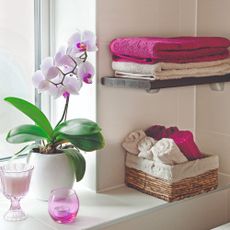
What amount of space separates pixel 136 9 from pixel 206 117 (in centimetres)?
51

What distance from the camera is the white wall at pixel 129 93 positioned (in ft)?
5.64

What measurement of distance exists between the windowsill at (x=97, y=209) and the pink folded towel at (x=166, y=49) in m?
0.46

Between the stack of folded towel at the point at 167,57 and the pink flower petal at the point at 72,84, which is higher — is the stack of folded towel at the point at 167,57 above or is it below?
above

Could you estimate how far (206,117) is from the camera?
6.45ft

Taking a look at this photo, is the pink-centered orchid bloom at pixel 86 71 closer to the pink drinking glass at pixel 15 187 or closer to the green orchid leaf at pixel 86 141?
the green orchid leaf at pixel 86 141

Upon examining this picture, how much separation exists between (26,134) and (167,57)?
506 millimetres

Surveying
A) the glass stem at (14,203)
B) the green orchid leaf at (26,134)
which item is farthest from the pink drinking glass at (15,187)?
the green orchid leaf at (26,134)

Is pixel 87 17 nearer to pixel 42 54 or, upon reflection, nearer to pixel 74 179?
pixel 42 54

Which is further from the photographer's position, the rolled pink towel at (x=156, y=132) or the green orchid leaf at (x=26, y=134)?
the rolled pink towel at (x=156, y=132)

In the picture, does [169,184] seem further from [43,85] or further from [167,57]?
[43,85]

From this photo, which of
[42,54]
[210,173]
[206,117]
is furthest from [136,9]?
[210,173]

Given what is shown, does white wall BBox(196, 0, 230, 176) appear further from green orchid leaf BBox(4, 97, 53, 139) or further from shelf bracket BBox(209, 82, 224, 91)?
green orchid leaf BBox(4, 97, 53, 139)

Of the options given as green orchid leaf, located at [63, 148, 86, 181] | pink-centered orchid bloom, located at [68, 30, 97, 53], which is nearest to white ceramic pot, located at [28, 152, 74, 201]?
green orchid leaf, located at [63, 148, 86, 181]

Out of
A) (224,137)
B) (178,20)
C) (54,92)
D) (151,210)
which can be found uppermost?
(178,20)
